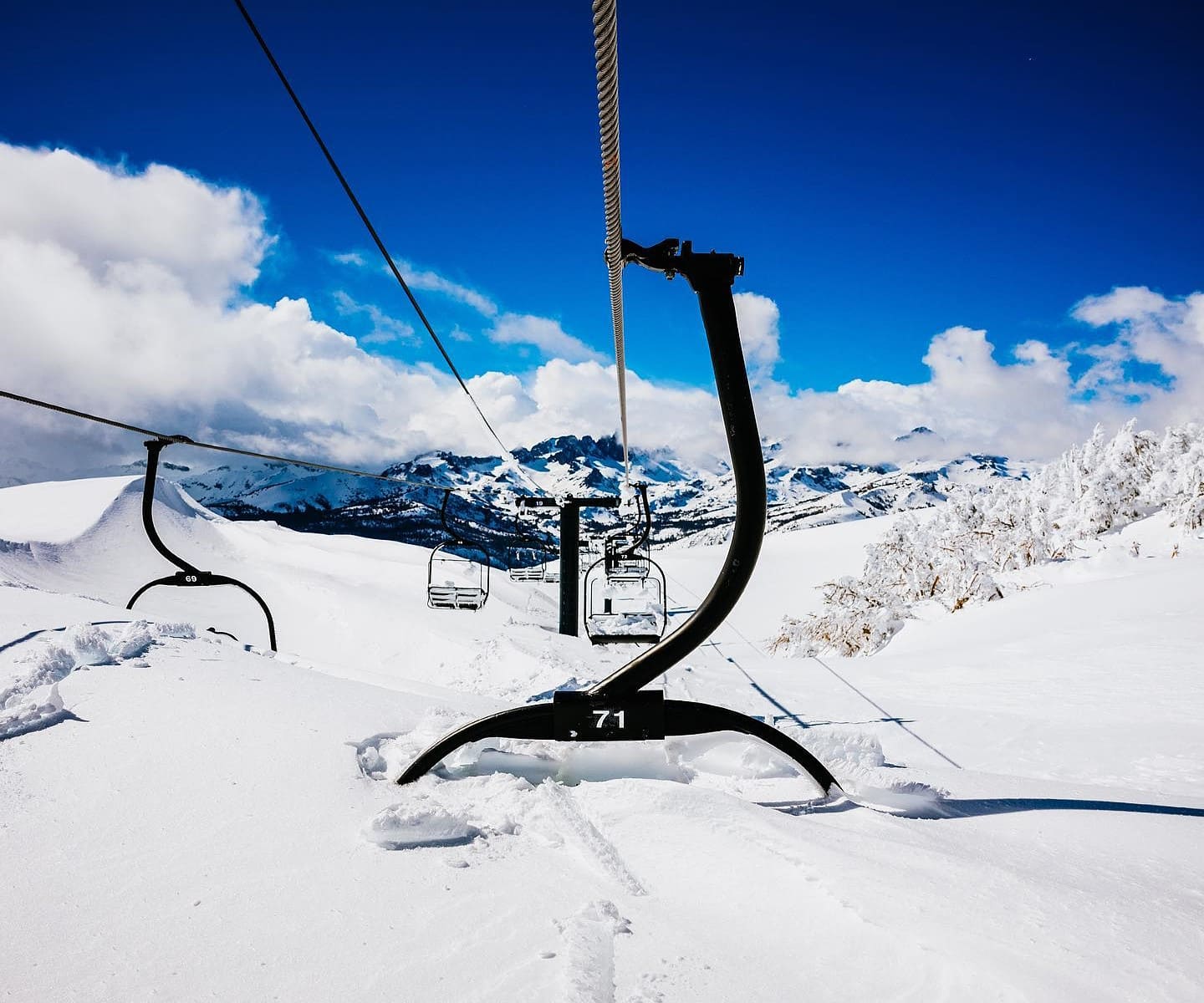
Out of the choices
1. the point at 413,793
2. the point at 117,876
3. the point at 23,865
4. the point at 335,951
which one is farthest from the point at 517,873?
the point at 23,865

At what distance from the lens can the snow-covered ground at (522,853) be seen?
114 cm

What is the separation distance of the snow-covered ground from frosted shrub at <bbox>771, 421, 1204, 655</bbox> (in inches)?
357

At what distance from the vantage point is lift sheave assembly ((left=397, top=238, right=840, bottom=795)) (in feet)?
6.89

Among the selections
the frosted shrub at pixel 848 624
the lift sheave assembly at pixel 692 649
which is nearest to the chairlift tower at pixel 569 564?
the frosted shrub at pixel 848 624

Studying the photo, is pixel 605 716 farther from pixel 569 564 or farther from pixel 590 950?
pixel 569 564

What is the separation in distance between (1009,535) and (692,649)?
47.6 ft

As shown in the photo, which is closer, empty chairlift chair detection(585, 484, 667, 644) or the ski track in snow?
the ski track in snow

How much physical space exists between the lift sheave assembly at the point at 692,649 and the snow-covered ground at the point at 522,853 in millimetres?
151

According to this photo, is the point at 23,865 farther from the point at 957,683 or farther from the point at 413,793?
the point at 957,683

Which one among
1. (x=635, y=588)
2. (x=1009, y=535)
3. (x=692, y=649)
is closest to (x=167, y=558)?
(x=692, y=649)

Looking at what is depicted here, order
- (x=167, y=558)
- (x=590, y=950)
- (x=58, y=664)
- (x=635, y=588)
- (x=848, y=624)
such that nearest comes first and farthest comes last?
(x=590, y=950) → (x=58, y=664) → (x=167, y=558) → (x=635, y=588) → (x=848, y=624)

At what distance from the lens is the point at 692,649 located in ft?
7.03

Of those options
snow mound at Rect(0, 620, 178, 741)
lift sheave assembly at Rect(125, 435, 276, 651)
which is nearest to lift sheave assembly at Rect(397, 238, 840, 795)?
snow mound at Rect(0, 620, 178, 741)

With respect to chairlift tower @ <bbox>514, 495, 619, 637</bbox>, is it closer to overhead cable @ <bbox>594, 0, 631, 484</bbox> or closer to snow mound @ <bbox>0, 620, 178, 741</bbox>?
snow mound @ <bbox>0, 620, 178, 741</bbox>
